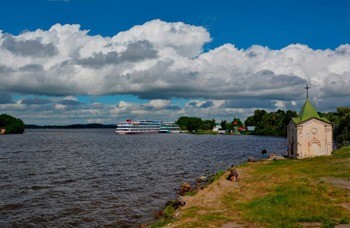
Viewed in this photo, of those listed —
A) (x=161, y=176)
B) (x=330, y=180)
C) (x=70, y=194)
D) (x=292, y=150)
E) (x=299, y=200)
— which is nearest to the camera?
(x=299, y=200)

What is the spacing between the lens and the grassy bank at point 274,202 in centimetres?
2064

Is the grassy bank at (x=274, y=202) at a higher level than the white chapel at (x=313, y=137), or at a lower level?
lower

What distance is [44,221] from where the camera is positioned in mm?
29375

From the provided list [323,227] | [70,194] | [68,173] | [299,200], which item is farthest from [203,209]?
[68,173]

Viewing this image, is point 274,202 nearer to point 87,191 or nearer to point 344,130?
point 87,191

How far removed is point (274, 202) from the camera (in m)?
24.4

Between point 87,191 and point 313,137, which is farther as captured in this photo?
point 313,137

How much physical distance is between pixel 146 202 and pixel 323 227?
813 inches

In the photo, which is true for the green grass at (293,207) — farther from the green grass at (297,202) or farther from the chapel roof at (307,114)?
the chapel roof at (307,114)

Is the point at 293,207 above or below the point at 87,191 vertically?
above

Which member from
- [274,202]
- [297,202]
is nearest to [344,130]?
[297,202]

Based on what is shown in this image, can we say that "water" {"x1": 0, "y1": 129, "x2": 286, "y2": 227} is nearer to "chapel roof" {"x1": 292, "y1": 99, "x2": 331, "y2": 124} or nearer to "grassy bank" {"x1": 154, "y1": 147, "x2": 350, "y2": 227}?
"grassy bank" {"x1": 154, "y1": 147, "x2": 350, "y2": 227}

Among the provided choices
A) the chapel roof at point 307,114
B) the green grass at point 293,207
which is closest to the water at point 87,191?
the green grass at point 293,207

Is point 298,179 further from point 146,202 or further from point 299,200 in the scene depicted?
point 146,202
